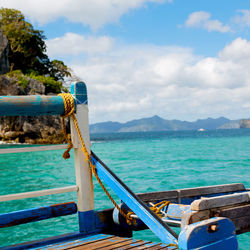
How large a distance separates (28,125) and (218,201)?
39624 mm

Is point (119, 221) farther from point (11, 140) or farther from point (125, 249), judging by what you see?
point (11, 140)

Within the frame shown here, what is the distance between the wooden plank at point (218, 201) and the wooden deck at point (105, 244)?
1.37 feet

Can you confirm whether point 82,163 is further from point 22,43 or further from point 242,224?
point 22,43

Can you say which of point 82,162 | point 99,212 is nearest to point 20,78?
point 99,212

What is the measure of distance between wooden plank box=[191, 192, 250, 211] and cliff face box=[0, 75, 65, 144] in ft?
123

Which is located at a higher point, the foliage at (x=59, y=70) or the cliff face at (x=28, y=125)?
the foliage at (x=59, y=70)

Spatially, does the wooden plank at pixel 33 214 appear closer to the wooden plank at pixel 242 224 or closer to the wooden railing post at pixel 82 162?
the wooden railing post at pixel 82 162

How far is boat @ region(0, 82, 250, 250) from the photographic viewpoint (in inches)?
98.7

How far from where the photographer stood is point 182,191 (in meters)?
4.24

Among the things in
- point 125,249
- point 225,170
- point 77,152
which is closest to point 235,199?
point 125,249

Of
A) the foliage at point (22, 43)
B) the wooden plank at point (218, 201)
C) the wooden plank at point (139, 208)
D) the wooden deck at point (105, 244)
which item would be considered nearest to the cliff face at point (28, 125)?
the foliage at point (22, 43)

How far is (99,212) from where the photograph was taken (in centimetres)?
357

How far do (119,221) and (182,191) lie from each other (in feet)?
3.55

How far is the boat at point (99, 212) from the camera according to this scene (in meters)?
2.51
